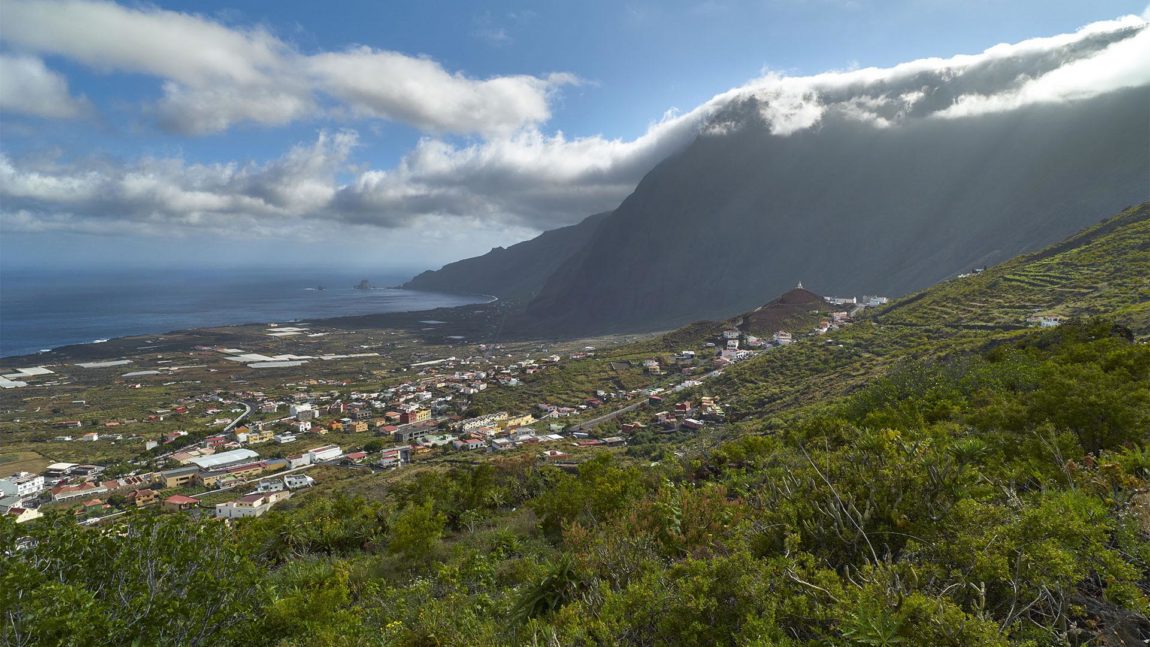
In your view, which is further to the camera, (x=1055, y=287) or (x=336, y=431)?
(x=336, y=431)

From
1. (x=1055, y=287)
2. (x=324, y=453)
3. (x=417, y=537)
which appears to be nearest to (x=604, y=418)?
(x=324, y=453)

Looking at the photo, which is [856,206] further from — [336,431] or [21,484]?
[21,484]

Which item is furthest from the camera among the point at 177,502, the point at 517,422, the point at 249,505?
the point at 517,422

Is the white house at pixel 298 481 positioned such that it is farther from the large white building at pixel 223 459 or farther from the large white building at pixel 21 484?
the large white building at pixel 21 484

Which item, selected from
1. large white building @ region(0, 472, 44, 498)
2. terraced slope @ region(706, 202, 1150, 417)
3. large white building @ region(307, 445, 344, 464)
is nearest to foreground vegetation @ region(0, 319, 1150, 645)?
terraced slope @ region(706, 202, 1150, 417)

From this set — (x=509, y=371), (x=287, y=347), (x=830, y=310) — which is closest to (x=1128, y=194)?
(x=830, y=310)
